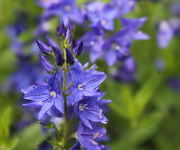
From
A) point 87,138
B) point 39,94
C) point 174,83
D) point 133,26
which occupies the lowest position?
point 174,83

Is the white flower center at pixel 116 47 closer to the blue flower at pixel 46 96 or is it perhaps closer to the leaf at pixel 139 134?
the leaf at pixel 139 134

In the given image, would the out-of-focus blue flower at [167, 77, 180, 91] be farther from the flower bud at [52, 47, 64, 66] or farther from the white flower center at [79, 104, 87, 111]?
the flower bud at [52, 47, 64, 66]

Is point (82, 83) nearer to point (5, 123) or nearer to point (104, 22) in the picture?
point (5, 123)

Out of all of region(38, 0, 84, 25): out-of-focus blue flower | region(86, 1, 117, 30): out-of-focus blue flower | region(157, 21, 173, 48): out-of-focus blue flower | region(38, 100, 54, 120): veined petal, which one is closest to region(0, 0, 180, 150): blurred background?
region(157, 21, 173, 48): out-of-focus blue flower

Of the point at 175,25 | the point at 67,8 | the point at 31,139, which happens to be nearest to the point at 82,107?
the point at 31,139

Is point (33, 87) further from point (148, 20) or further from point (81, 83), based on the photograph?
point (148, 20)

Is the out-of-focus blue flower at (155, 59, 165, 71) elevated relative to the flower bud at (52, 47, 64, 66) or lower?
lower

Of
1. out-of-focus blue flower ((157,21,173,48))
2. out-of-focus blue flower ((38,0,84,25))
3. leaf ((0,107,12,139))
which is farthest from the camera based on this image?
out-of-focus blue flower ((157,21,173,48))
